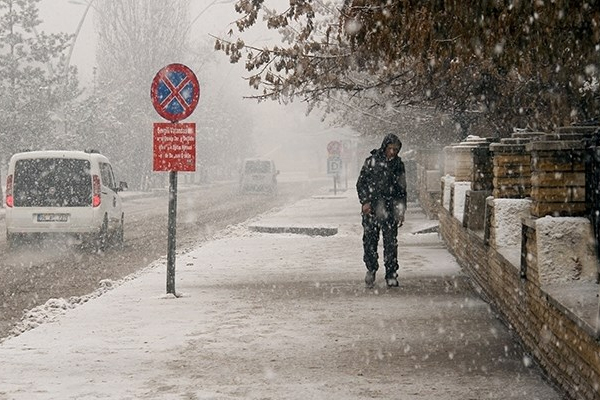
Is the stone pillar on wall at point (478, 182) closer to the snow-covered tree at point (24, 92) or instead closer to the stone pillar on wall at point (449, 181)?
the stone pillar on wall at point (449, 181)

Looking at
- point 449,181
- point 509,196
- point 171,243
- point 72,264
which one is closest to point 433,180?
point 449,181

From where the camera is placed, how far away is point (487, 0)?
19.8 feet

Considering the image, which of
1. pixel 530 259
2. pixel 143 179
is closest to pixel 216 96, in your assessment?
pixel 143 179

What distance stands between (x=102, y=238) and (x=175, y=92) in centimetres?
782

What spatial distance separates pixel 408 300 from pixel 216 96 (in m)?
78.9

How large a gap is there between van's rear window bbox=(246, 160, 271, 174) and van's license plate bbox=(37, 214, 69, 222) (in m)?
30.9

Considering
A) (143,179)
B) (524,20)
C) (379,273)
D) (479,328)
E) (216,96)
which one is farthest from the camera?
(216,96)

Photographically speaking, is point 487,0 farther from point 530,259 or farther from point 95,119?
point 95,119

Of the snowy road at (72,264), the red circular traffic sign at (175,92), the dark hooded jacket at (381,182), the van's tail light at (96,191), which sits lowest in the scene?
the snowy road at (72,264)

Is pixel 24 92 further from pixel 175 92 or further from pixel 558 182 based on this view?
pixel 558 182

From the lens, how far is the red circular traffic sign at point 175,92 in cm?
1063

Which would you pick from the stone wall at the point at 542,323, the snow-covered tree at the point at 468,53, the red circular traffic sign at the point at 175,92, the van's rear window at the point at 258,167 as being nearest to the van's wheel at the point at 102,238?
the snow-covered tree at the point at 468,53

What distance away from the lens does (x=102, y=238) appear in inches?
705

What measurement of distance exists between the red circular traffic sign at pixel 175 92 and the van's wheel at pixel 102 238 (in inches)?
293
